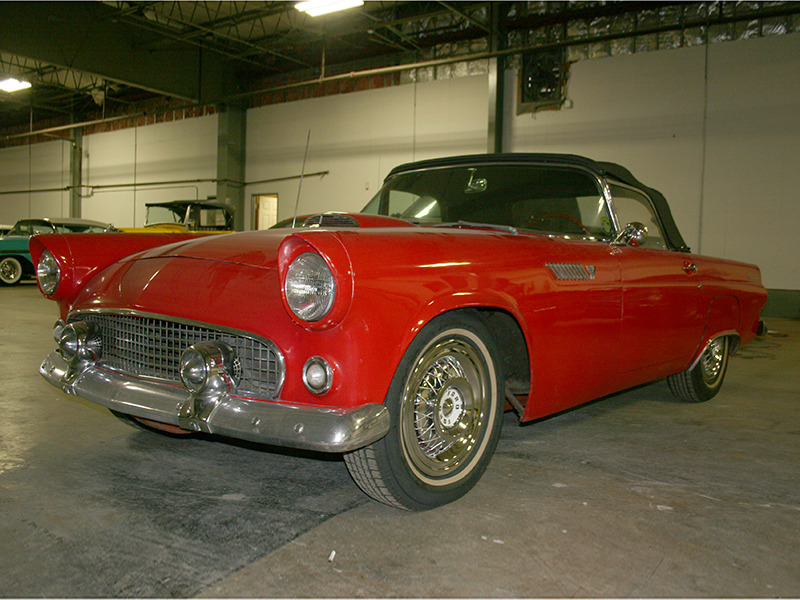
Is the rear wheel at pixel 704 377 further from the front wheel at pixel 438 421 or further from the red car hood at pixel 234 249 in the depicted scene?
the red car hood at pixel 234 249

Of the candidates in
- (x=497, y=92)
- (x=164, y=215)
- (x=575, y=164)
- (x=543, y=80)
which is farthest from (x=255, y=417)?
(x=164, y=215)

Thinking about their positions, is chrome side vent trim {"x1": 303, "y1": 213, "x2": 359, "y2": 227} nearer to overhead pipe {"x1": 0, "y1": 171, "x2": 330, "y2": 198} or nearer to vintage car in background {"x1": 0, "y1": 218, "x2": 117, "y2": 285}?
vintage car in background {"x1": 0, "y1": 218, "x2": 117, "y2": 285}

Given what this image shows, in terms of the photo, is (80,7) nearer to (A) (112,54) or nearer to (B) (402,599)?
(A) (112,54)

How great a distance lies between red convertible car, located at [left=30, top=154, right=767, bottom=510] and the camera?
1.86 m

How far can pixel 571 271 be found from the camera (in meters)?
2.63

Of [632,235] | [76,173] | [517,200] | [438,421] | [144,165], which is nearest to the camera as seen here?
[438,421]

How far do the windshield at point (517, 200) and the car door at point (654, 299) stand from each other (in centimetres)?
18

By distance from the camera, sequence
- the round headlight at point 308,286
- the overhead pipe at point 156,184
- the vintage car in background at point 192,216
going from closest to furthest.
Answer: the round headlight at point 308,286
the vintage car in background at point 192,216
the overhead pipe at point 156,184

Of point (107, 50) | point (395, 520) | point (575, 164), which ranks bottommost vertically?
point (395, 520)

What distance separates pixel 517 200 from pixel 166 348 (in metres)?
1.84

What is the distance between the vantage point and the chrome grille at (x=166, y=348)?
2.01 meters

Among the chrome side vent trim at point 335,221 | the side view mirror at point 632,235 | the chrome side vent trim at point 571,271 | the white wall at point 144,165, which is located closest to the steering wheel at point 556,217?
the side view mirror at point 632,235

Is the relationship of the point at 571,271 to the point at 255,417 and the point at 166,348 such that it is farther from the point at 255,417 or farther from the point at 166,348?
the point at 166,348

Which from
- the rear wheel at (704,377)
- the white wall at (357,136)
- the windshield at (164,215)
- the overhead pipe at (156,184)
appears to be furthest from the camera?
the overhead pipe at (156,184)
